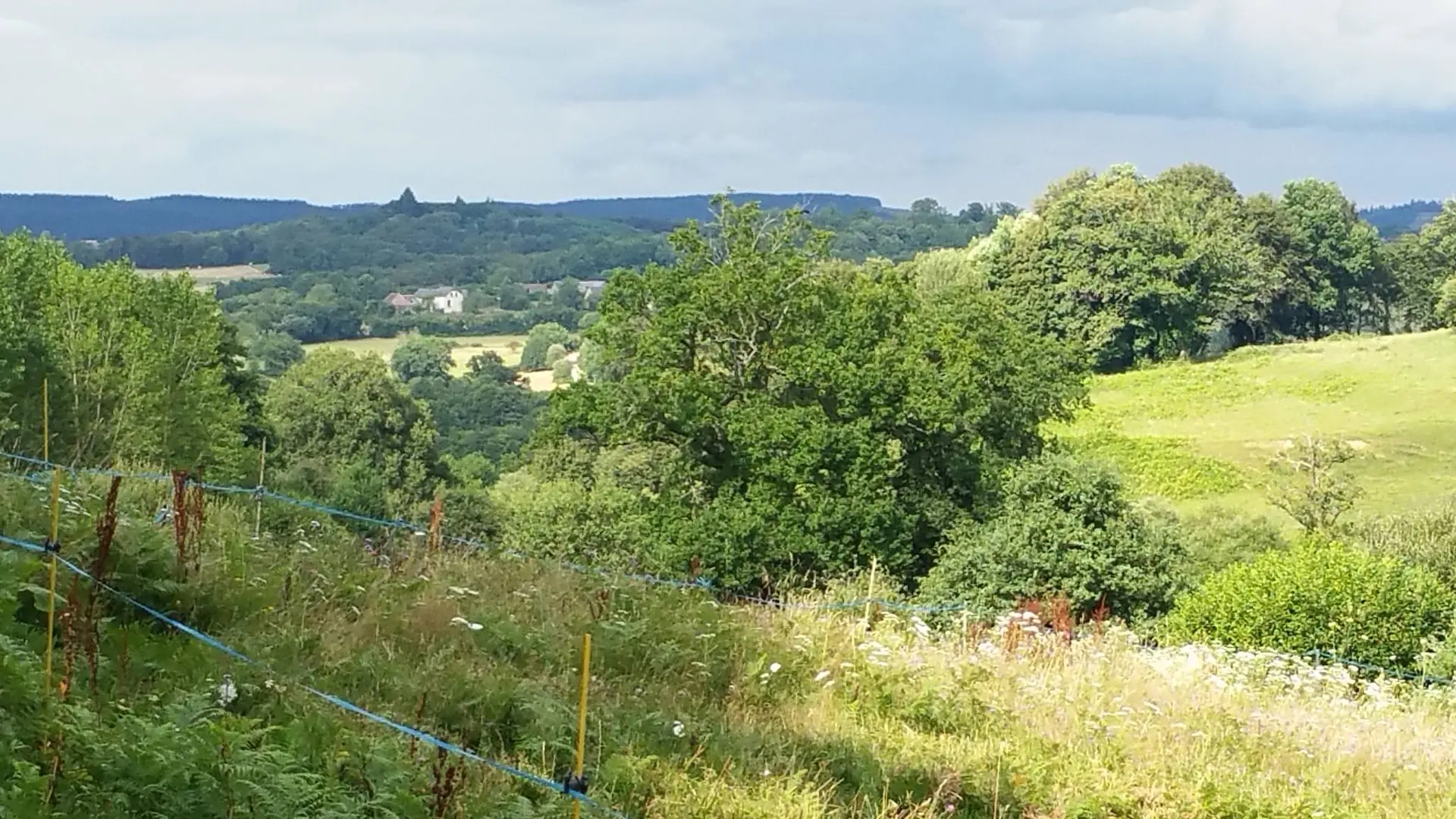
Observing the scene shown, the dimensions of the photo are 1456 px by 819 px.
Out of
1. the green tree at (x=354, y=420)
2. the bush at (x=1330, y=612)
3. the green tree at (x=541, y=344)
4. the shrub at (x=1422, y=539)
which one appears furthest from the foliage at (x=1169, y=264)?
the bush at (x=1330, y=612)

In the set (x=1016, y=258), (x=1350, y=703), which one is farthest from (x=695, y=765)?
(x=1016, y=258)

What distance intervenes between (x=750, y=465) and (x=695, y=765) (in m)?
18.8

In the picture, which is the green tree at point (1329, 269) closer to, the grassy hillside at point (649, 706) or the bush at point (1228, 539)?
the bush at point (1228, 539)

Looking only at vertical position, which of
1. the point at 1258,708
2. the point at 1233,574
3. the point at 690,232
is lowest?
the point at 1233,574

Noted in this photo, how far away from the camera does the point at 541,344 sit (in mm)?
110688

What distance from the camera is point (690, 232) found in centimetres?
2702

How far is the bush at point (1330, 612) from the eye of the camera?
14742mm

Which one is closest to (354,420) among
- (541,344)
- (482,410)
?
(482,410)

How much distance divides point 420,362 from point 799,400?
76942 millimetres

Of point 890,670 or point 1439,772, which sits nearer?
Result: point 1439,772

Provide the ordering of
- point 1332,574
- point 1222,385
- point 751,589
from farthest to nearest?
point 1222,385 → point 751,589 → point 1332,574

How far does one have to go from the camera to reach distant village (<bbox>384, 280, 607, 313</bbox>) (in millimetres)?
149000

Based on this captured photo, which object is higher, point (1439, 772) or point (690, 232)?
point (690, 232)

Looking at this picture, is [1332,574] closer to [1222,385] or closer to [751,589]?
[751,589]
